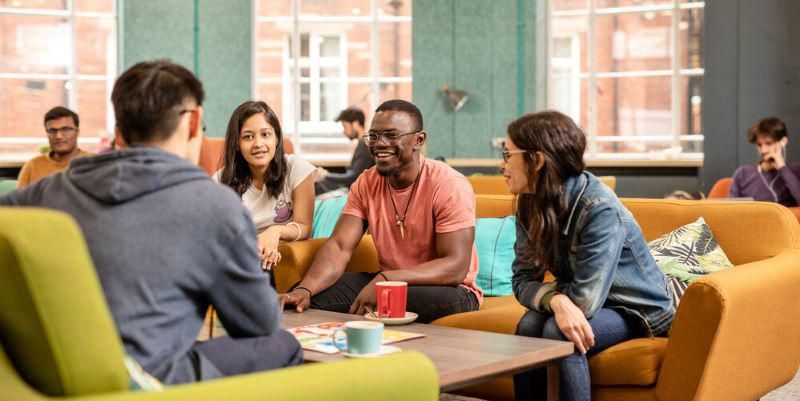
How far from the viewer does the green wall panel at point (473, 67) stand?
9.48m

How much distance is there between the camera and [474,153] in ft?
31.2

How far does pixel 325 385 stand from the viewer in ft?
5.25

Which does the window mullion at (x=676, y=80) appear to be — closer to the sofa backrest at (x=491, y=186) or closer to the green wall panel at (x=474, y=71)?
the green wall panel at (x=474, y=71)

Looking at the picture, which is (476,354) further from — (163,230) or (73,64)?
(73,64)

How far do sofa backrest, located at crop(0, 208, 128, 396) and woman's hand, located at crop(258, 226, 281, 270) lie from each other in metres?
1.84

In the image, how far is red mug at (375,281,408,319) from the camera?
8.95 ft

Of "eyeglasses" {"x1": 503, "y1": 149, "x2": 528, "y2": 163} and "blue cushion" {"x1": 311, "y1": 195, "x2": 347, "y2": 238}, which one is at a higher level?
"eyeglasses" {"x1": 503, "y1": 149, "x2": 528, "y2": 163}

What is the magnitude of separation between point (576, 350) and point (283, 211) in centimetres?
142

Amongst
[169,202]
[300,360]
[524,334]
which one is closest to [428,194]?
[524,334]

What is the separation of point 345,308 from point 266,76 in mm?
6810

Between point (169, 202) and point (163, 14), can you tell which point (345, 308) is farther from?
point (163, 14)

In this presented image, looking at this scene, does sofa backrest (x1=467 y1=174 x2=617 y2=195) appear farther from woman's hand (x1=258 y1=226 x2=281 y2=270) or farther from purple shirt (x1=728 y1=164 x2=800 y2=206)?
woman's hand (x1=258 y1=226 x2=281 y2=270)

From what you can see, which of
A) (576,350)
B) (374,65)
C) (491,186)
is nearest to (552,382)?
(576,350)

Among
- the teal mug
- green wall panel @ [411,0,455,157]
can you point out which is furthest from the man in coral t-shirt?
green wall panel @ [411,0,455,157]
